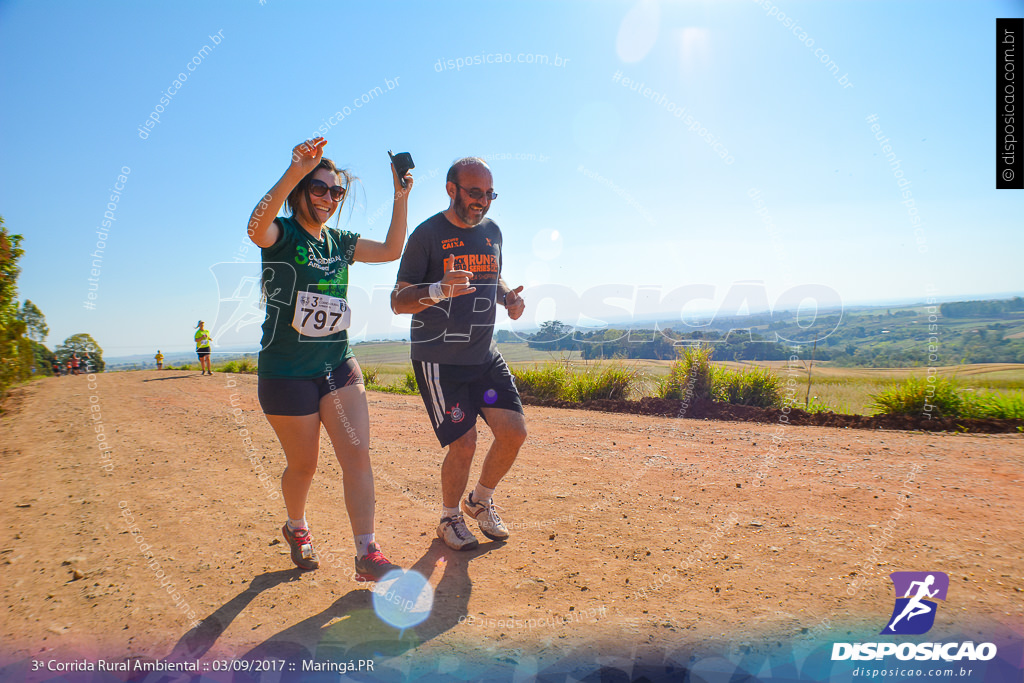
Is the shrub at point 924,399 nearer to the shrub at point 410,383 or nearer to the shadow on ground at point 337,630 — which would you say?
the shadow on ground at point 337,630

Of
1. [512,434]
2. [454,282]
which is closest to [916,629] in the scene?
[512,434]

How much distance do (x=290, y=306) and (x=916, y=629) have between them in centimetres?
326

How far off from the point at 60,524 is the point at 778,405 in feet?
29.9

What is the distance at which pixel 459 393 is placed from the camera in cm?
318

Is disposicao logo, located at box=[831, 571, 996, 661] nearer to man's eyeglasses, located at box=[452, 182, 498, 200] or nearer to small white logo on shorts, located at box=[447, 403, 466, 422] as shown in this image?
small white logo on shorts, located at box=[447, 403, 466, 422]

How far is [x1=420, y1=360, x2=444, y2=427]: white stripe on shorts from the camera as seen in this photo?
10.3 feet

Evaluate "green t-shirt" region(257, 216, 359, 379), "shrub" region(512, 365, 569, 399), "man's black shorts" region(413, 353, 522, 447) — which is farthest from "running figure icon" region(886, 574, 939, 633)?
"shrub" region(512, 365, 569, 399)

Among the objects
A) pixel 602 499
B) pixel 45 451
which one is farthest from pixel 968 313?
pixel 45 451

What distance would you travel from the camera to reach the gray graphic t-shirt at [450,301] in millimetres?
3172

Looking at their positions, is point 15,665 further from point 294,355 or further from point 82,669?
point 294,355

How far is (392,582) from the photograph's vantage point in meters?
2.68

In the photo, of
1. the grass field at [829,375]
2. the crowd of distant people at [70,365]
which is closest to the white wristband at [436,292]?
the grass field at [829,375]

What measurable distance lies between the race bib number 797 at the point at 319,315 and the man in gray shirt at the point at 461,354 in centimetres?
38

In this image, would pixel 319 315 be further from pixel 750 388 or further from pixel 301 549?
pixel 750 388
